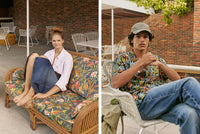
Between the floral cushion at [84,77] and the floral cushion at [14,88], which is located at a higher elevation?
the floral cushion at [84,77]

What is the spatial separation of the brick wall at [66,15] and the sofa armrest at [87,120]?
4.11 m

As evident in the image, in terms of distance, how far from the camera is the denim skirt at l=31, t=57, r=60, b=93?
85.1 inches

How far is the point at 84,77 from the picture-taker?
2141 mm

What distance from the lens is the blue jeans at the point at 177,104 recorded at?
1263mm

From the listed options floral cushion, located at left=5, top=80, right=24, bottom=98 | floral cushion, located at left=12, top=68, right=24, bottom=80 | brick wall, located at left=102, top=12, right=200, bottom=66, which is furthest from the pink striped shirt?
brick wall, located at left=102, top=12, right=200, bottom=66

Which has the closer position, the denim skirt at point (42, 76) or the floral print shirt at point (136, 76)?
the floral print shirt at point (136, 76)

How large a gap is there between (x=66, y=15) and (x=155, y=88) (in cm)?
554

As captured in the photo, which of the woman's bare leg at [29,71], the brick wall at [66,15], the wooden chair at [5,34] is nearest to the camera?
the woman's bare leg at [29,71]

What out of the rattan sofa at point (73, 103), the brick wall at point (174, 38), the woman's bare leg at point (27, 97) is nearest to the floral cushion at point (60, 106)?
the rattan sofa at point (73, 103)

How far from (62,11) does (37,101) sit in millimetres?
5022

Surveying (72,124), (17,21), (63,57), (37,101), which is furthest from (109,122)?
(17,21)

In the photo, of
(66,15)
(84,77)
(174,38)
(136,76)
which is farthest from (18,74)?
(174,38)

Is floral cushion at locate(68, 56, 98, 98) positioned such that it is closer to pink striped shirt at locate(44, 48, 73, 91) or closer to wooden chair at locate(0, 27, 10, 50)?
pink striped shirt at locate(44, 48, 73, 91)

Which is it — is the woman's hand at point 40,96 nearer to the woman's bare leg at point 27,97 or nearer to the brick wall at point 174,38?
the woman's bare leg at point 27,97
